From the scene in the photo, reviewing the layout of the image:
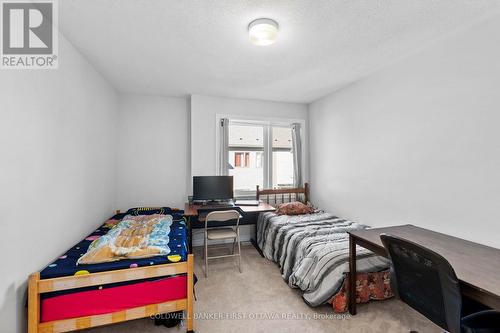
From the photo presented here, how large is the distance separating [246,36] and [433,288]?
231 centimetres

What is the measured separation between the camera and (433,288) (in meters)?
1.30

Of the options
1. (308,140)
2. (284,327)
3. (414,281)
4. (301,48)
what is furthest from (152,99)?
(414,281)

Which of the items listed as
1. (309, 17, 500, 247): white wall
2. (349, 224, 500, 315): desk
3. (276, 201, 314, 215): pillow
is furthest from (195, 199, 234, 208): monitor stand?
(349, 224, 500, 315): desk

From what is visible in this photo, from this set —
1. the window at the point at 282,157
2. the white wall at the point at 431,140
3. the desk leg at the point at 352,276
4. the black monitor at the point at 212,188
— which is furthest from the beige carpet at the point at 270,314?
the window at the point at 282,157

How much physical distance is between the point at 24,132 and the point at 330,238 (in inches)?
115

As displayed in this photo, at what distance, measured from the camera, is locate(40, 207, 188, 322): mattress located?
156 centimetres

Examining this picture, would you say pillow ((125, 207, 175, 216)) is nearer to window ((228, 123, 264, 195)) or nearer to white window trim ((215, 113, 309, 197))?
white window trim ((215, 113, 309, 197))

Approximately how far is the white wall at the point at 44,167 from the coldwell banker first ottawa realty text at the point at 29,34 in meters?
0.07

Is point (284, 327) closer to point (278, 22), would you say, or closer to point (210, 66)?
point (278, 22)

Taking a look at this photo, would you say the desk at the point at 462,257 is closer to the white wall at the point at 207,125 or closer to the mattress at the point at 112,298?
the mattress at the point at 112,298

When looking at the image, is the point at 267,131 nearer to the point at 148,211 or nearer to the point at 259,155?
the point at 259,155

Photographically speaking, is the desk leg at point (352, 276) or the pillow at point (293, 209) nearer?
the desk leg at point (352, 276)

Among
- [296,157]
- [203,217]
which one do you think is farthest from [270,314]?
[296,157]

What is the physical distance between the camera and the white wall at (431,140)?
1785 mm
